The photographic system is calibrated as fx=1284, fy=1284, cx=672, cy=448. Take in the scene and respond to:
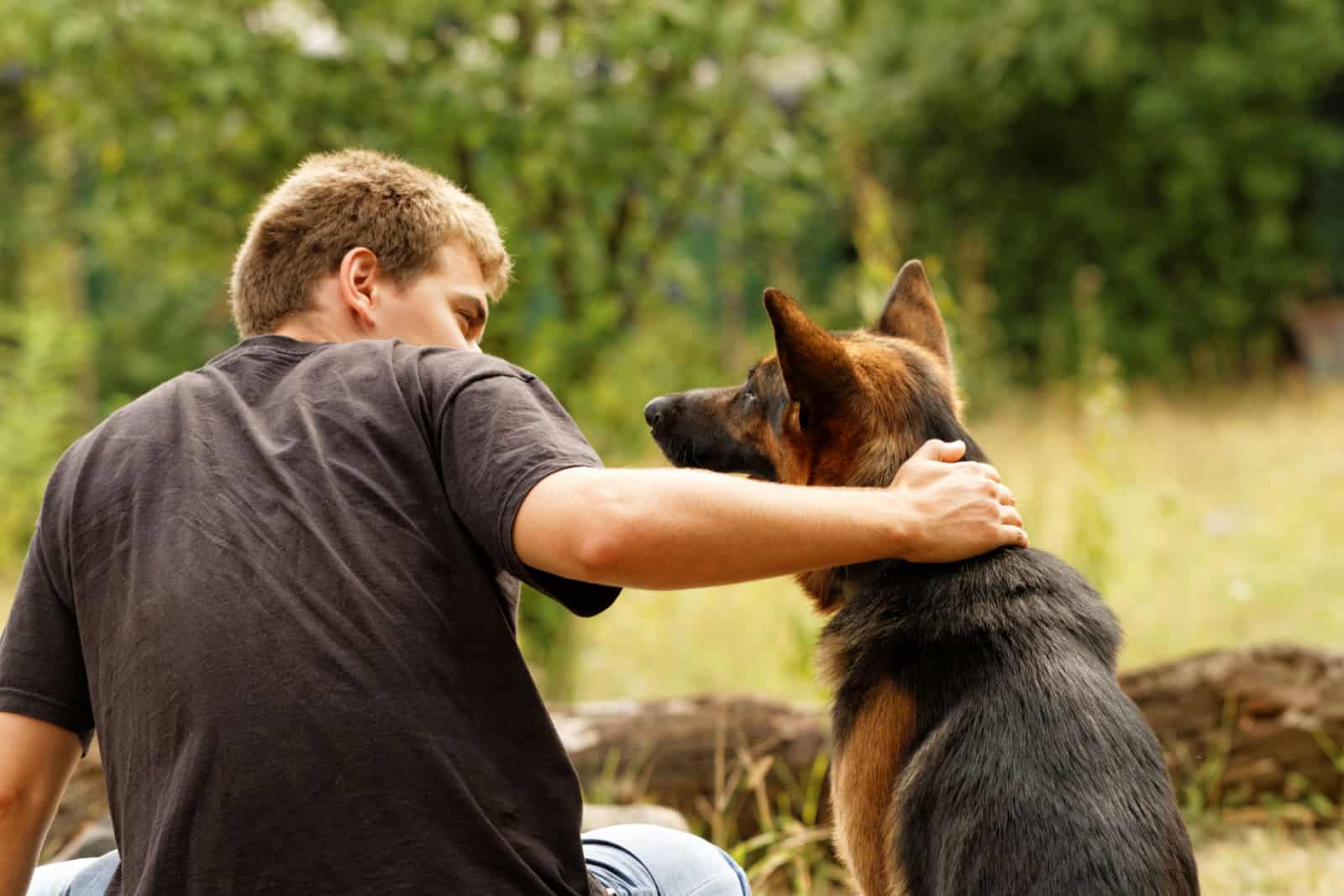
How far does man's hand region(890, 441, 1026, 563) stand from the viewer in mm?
2137

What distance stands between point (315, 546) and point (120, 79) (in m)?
4.60

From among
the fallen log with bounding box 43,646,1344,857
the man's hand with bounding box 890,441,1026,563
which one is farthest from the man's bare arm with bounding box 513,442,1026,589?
the fallen log with bounding box 43,646,1344,857

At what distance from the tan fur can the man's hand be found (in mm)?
383

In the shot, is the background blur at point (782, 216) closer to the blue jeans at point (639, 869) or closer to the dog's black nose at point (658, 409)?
the dog's black nose at point (658, 409)

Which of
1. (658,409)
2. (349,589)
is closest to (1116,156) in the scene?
(658,409)

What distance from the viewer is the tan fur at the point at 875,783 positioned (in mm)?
2432

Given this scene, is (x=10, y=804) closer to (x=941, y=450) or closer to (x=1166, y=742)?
(x=941, y=450)

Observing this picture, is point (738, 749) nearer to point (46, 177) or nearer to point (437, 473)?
point (437, 473)

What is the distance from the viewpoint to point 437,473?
2.00 metres

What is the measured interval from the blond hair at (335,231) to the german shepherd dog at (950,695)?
2.14ft

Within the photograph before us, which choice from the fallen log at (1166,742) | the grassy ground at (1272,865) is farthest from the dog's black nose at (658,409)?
the grassy ground at (1272,865)

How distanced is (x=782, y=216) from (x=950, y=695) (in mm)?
4319

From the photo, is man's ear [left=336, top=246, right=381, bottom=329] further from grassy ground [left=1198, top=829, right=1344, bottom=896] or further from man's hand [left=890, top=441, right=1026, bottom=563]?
grassy ground [left=1198, top=829, right=1344, bottom=896]

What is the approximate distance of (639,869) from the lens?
2582 millimetres
